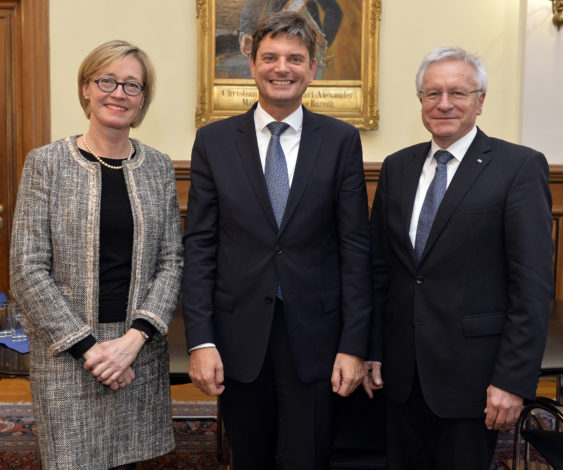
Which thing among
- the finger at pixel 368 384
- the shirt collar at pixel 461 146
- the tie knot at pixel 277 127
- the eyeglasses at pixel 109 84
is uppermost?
the eyeglasses at pixel 109 84

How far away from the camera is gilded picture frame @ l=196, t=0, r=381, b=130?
4105 mm

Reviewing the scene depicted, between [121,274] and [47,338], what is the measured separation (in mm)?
274

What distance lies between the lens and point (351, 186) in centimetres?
180

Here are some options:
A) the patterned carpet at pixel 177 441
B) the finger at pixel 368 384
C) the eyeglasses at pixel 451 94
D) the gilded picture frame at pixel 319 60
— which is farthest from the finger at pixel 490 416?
the gilded picture frame at pixel 319 60

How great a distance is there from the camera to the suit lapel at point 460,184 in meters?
1.69

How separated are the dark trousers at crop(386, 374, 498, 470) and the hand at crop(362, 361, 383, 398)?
0.23 feet

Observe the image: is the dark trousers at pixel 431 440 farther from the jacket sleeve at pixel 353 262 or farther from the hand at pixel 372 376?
the jacket sleeve at pixel 353 262

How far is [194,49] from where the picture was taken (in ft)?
13.7

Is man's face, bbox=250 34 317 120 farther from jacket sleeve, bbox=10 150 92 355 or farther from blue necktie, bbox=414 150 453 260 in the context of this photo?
jacket sleeve, bbox=10 150 92 355

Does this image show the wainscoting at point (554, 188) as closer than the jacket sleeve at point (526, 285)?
No

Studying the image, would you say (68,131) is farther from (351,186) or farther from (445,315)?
(445,315)

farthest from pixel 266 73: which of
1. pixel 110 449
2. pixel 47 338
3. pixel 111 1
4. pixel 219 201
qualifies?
pixel 111 1

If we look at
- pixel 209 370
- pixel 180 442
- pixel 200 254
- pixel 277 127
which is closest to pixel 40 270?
pixel 200 254

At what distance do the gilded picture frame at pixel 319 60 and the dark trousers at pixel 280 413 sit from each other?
2664 mm
